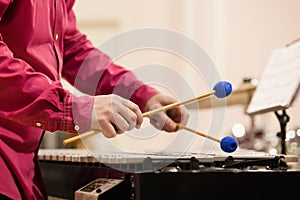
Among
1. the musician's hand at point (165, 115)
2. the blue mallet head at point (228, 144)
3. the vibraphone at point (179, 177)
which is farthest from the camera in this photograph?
the musician's hand at point (165, 115)

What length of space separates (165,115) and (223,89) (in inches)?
9.5

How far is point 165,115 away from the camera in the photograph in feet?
4.12

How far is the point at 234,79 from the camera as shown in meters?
2.79

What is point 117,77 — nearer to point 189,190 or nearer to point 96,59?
point 96,59

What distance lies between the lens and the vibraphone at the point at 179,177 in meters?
0.79

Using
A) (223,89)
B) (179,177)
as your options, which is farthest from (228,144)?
(179,177)

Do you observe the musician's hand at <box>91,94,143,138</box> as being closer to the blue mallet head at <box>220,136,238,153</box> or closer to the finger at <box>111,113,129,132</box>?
the finger at <box>111,113,129,132</box>

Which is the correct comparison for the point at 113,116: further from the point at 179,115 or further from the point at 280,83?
the point at 280,83

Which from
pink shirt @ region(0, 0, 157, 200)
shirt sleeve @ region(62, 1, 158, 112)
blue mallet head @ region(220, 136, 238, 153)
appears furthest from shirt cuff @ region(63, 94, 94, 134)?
shirt sleeve @ region(62, 1, 158, 112)

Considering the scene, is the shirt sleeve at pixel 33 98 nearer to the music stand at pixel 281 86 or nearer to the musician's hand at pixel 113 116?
the musician's hand at pixel 113 116

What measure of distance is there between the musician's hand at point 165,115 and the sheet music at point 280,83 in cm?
23

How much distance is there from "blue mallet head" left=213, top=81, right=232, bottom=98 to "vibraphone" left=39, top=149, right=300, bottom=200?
0.47 feet

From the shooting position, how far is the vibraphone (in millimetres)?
789

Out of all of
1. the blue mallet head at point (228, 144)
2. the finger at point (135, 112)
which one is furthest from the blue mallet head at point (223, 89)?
the finger at point (135, 112)
